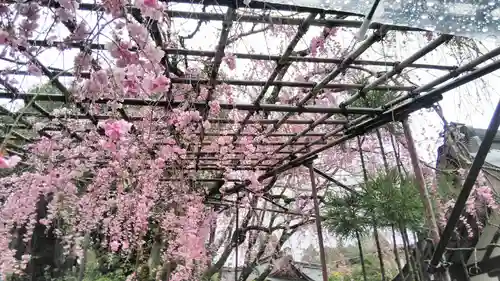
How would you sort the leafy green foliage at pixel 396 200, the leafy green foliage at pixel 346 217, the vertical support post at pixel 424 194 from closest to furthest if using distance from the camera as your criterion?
1. the vertical support post at pixel 424 194
2. the leafy green foliage at pixel 396 200
3. the leafy green foliage at pixel 346 217

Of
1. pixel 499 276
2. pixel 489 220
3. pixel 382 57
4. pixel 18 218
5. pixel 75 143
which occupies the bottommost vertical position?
pixel 499 276

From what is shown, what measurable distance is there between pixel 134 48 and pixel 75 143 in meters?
2.38

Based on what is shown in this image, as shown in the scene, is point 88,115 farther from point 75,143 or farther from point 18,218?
point 18,218

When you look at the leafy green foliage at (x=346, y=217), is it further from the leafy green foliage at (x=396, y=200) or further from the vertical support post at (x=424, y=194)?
the vertical support post at (x=424, y=194)

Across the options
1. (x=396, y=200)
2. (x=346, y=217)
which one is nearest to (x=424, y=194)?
(x=396, y=200)

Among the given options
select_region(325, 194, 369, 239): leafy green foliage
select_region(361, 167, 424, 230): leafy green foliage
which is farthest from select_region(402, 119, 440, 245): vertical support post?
select_region(325, 194, 369, 239): leafy green foliage

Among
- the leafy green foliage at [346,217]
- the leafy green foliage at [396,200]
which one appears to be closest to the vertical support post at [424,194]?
the leafy green foliage at [396,200]

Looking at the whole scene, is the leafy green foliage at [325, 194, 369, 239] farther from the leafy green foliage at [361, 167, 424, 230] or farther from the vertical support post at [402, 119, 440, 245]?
the vertical support post at [402, 119, 440, 245]

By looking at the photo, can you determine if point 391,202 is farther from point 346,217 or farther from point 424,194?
point 346,217

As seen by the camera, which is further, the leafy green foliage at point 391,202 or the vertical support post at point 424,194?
the leafy green foliage at point 391,202

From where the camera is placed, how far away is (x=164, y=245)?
4.98 meters

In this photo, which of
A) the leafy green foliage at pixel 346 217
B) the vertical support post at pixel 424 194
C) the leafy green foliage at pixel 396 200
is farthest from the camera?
the leafy green foliage at pixel 346 217

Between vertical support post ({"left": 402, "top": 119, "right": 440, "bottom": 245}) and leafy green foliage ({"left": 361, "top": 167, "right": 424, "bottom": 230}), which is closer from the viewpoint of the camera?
vertical support post ({"left": 402, "top": 119, "right": 440, "bottom": 245})

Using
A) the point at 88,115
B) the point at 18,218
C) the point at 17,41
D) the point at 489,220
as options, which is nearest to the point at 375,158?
the point at 489,220
